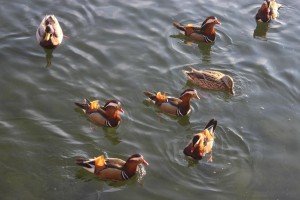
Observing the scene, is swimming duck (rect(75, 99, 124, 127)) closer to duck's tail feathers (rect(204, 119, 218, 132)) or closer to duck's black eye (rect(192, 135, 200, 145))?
duck's black eye (rect(192, 135, 200, 145))

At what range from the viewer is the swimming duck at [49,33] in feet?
42.6

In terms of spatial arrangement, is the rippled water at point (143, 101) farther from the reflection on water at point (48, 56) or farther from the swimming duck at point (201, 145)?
the swimming duck at point (201, 145)

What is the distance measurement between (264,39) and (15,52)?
7223 millimetres

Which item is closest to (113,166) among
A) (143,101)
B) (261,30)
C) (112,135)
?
(112,135)

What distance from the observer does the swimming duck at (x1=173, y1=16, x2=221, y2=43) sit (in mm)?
14438

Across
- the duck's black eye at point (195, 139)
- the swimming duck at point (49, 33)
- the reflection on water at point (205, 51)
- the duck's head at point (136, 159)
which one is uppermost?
the swimming duck at point (49, 33)

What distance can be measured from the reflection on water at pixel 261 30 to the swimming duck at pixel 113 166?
289 inches

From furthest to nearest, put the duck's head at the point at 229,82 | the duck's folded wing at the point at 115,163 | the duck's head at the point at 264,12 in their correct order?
the duck's head at the point at 264,12 < the duck's head at the point at 229,82 < the duck's folded wing at the point at 115,163

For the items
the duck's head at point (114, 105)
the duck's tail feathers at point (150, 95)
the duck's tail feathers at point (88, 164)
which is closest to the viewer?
the duck's tail feathers at point (88, 164)

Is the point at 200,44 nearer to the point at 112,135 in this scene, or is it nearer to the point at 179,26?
the point at 179,26

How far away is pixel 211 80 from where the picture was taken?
1266 cm

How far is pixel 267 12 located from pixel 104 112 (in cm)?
731

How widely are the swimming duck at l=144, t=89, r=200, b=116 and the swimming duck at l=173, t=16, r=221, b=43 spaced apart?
322 centimetres

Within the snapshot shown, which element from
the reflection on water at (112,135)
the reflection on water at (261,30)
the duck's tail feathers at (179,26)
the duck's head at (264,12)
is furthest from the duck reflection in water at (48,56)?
the duck's head at (264,12)
